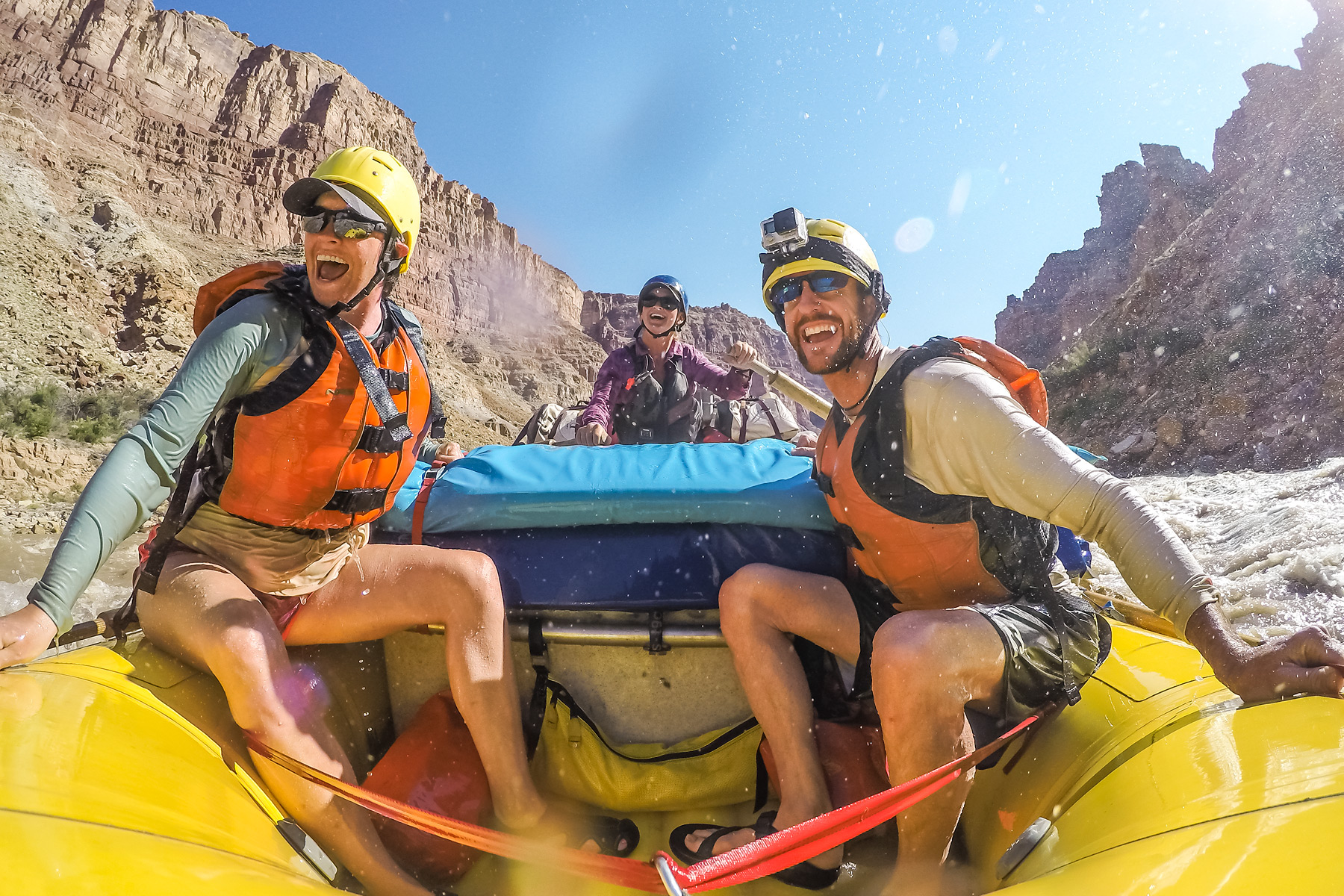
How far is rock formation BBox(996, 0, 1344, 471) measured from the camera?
43.3ft

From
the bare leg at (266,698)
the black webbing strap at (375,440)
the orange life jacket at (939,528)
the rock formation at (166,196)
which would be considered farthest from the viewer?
the rock formation at (166,196)

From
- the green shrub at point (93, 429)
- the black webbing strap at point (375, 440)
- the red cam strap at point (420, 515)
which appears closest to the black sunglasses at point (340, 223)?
the black webbing strap at point (375, 440)

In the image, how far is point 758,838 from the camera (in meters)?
1.96

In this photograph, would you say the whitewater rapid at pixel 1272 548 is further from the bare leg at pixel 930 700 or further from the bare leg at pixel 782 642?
the bare leg at pixel 782 642

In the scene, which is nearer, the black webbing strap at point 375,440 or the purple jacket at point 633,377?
the black webbing strap at point 375,440

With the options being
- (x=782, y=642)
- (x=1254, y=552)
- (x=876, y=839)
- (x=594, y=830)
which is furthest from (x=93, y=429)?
(x=1254, y=552)

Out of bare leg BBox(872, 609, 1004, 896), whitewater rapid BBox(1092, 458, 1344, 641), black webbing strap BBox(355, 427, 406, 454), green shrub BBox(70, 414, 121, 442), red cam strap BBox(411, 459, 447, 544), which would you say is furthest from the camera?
green shrub BBox(70, 414, 121, 442)

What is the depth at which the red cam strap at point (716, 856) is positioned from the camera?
131 centimetres

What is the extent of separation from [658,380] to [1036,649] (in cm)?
390

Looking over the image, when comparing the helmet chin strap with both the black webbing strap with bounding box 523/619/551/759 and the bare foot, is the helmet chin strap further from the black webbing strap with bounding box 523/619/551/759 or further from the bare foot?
the bare foot

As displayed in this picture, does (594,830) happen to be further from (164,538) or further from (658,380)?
(658,380)

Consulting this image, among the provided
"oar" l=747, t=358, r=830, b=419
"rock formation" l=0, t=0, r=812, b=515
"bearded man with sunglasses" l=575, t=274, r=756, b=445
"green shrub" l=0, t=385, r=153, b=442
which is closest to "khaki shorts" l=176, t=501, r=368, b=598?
"oar" l=747, t=358, r=830, b=419

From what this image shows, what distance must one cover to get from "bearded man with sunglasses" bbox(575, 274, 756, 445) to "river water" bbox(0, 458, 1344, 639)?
296 centimetres

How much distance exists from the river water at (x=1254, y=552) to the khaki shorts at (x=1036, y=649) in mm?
→ 444
